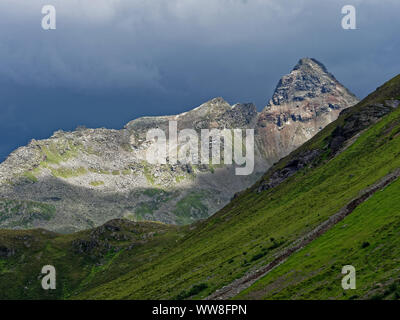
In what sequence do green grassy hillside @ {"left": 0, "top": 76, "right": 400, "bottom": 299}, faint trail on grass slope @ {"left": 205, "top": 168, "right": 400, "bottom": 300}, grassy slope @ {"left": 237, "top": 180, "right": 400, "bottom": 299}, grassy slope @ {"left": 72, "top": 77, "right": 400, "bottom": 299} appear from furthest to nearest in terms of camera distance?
grassy slope @ {"left": 72, "top": 77, "right": 400, "bottom": 299}, faint trail on grass slope @ {"left": 205, "top": 168, "right": 400, "bottom": 300}, green grassy hillside @ {"left": 0, "top": 76, "right": 400, "bottom": 299}, grassy slope @ {"left": 237, "top": 180, "right": 400, "bottom": 299}

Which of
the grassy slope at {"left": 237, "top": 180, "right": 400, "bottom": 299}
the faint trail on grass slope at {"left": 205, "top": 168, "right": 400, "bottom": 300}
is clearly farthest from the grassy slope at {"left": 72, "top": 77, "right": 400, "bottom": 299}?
the grassy slope at {"left": 237, "top": 180, "right": 400, "bottom": 299}

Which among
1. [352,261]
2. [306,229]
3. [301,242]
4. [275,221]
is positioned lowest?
[352,261]

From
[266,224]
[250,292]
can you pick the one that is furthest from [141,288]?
[250,292]

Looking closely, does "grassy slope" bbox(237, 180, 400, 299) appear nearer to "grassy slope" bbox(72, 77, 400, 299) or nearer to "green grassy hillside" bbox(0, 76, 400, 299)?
"green grassy hillside" bbox(0, 76, 400, 299)

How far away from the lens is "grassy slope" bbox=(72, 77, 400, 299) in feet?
334

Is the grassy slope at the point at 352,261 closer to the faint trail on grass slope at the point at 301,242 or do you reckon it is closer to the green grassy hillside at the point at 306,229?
the green grassy hillside at the point at 306,229

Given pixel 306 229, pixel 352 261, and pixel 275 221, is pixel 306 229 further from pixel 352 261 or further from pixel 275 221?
pixel 352 261

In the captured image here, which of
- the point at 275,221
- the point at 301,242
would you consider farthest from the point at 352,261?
the point at 275,221

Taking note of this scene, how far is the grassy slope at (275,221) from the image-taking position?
101812 millimetres

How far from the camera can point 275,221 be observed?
13225 centimetres

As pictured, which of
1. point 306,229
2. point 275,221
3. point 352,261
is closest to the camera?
point 352,261

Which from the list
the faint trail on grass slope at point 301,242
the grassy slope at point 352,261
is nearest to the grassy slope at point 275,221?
the faint trail on grass slope at point 301,242

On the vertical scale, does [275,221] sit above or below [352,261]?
above
